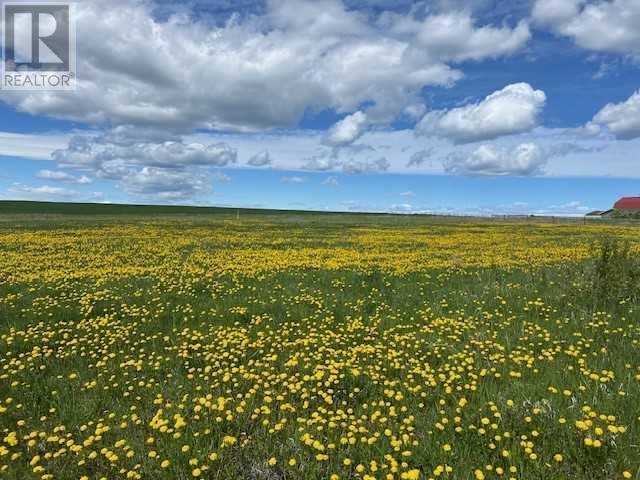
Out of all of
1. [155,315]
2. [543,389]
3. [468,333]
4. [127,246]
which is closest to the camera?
[543,389]

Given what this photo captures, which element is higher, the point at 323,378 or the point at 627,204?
the point at 627,204

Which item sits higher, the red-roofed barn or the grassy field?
the red-roofed barn

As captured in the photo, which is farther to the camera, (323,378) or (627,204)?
(627,204)

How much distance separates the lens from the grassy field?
427 centimetres

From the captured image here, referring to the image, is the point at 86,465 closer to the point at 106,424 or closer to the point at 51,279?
the point at 106,424

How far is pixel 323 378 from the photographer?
20.4 ft

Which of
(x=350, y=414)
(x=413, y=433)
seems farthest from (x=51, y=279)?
(x=413, y=433)

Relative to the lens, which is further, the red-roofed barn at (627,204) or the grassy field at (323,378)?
the red-roofed barn at (627,204)

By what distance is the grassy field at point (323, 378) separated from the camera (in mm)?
4273

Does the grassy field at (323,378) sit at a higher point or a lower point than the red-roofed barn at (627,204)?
lower

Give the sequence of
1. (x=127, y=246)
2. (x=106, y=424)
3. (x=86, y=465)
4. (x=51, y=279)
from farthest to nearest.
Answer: (x=127, y=246)
(x=51, y=279)
(x=106, y=424)
(x=86, y=465)

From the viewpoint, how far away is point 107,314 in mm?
9453

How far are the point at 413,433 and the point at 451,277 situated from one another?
9.29 metres

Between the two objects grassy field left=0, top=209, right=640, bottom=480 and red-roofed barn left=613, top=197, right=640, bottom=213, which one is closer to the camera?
grassy field left=0, top=209, right=640, bottom=480
